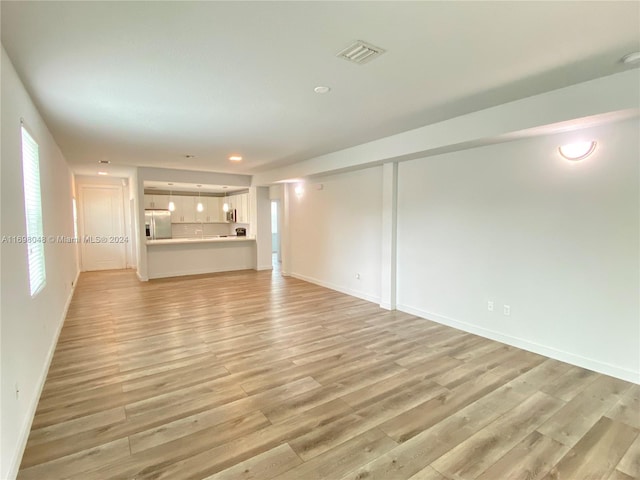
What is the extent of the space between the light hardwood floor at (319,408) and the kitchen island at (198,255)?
3.59 m

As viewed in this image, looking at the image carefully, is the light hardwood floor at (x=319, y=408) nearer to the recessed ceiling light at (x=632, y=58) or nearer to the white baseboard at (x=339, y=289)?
the white baseboard at (x=339, y=289)

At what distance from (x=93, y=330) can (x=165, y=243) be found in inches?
151

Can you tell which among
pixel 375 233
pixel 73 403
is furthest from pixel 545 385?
pixel 73 403

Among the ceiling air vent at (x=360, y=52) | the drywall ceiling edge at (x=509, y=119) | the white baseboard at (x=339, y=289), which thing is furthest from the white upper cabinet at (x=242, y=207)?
the ceiling air vent at (x=360, y=52)

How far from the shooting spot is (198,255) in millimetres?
8453

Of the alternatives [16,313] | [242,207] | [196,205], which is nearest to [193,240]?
[242,207]

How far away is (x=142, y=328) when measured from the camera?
4.34 m

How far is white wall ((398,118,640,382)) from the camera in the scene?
2.97 metres

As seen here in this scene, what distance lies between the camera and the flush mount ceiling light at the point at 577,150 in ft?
10.1

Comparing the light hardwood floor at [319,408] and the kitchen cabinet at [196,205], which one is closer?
the light hardwood floor at [319,408]

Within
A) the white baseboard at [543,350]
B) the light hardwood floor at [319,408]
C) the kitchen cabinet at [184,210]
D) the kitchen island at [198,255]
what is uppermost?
the kitchen cabinet at [184,210]

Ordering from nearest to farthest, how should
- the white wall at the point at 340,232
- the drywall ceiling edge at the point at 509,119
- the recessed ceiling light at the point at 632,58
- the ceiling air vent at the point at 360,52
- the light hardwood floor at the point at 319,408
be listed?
the light hardwood floor at the point at 319,408
the ceiling air vent at the point at 360,52
the recessed ceiling light at the point at 632,58
the drywall ceiling edge at the point at 509,119
the white wall at the point at 340,232

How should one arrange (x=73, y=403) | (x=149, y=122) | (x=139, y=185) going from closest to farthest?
1. (x=73, y=403)
2. (x=149, y=122)
3. (x=139, y=185)

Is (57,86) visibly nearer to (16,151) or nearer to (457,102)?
(16,151)
